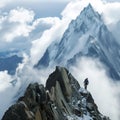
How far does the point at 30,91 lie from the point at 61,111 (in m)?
12.5

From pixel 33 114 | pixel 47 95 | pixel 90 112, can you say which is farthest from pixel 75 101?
pixel 33 114

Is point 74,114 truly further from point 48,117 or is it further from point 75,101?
point 48,117

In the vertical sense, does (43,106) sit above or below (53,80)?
below

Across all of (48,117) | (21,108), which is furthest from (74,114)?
(21,108)

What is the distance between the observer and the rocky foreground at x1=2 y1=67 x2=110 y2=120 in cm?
8081

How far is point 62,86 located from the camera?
367 ft

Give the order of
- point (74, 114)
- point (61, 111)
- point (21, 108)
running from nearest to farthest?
1. point (21, 108)
2. point (61, 111)
3. point (74, 114)

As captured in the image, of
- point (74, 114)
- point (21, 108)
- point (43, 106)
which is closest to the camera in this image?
point (21, 108)

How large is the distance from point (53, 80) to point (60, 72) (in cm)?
220

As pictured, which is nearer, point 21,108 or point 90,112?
point 21,108

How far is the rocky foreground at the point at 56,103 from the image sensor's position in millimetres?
80812

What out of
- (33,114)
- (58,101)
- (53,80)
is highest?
(53,80)

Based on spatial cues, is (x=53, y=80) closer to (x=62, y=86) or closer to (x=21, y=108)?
(x=62, y=86)

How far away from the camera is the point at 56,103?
10206 centimetres
